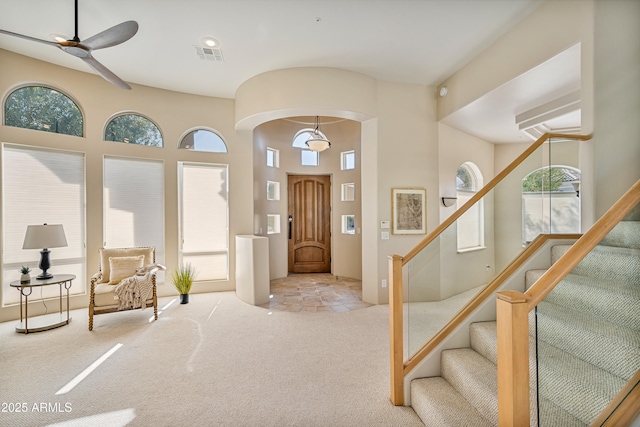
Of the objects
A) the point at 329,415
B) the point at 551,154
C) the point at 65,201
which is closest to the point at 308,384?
the point at 329,415

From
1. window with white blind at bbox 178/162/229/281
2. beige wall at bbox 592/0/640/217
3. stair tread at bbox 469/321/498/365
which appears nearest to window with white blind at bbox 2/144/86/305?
window with white blind at bbox 178/162/229/281

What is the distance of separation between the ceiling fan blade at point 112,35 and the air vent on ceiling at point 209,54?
52.7 inches

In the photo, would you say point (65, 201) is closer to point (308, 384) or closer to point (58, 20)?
point (58, 20)

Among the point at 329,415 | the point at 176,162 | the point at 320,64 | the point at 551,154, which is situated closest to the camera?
the point at 329,415

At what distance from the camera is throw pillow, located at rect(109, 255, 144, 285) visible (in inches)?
159

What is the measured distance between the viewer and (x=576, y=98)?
3.81m

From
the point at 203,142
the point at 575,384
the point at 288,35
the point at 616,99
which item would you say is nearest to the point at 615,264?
the point at 575,384

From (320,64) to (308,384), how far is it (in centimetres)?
423

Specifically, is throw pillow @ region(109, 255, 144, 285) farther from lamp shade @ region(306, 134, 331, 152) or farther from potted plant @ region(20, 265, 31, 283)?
lamp shade @ region(306, 134, 331, 152)

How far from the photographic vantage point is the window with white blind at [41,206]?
3938 millimetres

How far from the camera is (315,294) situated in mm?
5363

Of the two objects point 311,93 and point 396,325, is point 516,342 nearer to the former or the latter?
point 396,325

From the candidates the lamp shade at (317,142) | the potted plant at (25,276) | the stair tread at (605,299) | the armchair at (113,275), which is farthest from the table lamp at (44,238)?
the stair tread at (605,299)

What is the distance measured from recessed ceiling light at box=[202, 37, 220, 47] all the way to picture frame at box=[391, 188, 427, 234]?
342 cm
